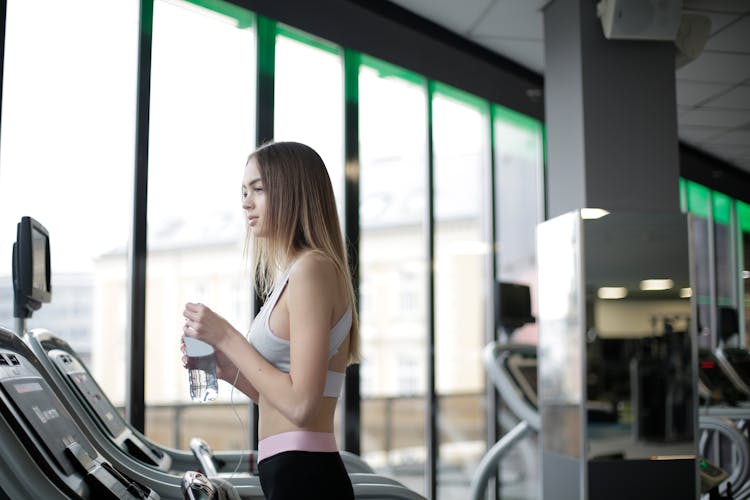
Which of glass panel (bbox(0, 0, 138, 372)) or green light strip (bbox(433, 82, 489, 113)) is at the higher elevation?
green light strip (bbox(433, 82, 489, 113))

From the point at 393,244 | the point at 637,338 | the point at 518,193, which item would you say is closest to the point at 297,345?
the point at 637,338

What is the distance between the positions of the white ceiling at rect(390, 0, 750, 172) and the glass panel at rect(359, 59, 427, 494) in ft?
2.18

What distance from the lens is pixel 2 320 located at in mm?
2971

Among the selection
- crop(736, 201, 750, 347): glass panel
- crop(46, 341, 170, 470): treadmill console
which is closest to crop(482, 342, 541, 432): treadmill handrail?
crop(46, 341, 170, 470): treadmill console

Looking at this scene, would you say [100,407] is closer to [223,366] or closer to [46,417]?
[46,417]

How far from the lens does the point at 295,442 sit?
145 cm

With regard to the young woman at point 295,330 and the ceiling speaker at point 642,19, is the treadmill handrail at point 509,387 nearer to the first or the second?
the ceiling speaker at point 642,19

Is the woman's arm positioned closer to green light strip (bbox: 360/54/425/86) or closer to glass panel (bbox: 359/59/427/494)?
glass panel (bbox: 359/59/427/494)

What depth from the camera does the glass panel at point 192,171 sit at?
351 centimetres

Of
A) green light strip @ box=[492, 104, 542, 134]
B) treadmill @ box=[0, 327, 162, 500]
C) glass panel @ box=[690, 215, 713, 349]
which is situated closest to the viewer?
treadmill @ box=[0, 327, 162, 500]

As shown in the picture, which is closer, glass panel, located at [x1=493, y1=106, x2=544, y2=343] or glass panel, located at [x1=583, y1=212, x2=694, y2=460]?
glass panel, located at [x1=583, y1=212, x2=694, y2=460]

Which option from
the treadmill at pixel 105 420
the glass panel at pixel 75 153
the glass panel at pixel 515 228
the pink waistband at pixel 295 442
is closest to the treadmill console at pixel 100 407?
the treadmill at pixel 105 420

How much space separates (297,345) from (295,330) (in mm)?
29

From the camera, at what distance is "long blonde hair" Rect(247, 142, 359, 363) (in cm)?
152
